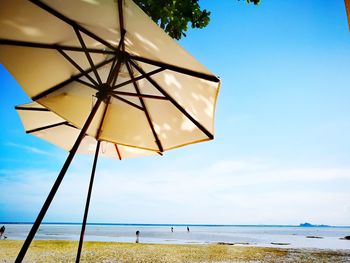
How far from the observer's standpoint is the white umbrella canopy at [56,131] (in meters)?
4.11

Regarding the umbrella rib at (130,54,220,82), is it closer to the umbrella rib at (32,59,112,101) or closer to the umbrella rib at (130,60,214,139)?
the umbrella rib at (130,60,214,139)

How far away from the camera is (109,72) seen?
11.4 feet

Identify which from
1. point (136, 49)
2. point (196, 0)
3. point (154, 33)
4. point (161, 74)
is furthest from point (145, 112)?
point (196, 0)

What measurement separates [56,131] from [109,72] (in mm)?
1984

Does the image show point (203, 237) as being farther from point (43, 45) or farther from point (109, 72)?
point (43, 45)

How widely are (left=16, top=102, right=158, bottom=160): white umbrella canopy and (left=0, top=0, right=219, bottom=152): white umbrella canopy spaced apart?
0.65 metres

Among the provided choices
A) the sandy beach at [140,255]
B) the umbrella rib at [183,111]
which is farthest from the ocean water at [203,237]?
the umbrella rib at [183,111]

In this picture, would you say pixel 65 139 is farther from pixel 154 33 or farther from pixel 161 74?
pixel 154 33

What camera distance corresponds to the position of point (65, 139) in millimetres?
4805

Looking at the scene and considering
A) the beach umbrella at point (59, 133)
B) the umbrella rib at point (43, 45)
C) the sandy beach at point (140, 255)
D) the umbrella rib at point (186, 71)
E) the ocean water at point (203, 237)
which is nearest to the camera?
the umbrella rib at point (186, 71)

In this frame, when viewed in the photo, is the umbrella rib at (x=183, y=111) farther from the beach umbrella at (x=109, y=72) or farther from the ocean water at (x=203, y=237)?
the ocean water at (x=203, y=237)

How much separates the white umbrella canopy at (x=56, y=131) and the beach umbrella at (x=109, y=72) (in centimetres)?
67

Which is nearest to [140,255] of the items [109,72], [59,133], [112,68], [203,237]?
[59,133]

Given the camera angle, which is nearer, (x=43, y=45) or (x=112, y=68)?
(x=112, y=68)
